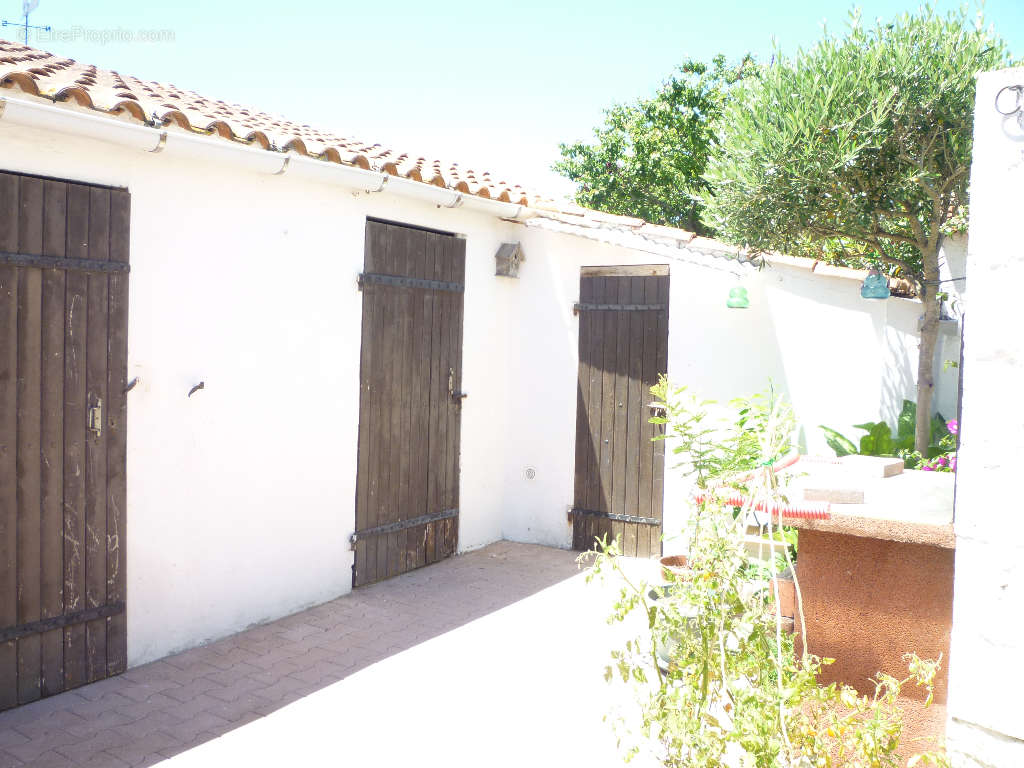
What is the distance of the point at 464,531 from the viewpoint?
709cm

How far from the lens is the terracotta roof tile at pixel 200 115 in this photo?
12.9 ft

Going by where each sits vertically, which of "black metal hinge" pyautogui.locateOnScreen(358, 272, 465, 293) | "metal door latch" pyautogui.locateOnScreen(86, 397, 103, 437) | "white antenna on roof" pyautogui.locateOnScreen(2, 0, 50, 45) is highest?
"white antenna on roof" pyautogui.locateOnScreen(2, 0, 50, 45)

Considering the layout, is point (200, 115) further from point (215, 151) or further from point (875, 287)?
point (875, 287)

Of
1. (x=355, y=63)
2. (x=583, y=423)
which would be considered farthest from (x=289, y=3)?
(x=583, y=423)

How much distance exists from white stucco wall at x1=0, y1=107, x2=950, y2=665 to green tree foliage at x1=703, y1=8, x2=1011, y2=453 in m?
0.50

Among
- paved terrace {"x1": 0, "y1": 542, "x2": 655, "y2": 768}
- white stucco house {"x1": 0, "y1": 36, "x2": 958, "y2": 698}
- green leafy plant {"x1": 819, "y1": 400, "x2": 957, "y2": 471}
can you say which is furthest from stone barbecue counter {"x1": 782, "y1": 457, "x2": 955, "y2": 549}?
green leafy plant {"x1": 819, "y1": 400, "x2": 957, "y2": 471}

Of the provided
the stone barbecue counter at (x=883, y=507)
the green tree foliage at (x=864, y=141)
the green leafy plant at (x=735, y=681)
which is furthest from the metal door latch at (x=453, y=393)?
the green leafy plant at (x=735, y=681)

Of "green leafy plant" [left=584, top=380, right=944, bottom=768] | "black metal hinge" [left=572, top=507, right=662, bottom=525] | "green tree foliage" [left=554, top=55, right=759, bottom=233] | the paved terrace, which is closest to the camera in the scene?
"green leafy plant" [left=584, top=380, right=944, bottom=768]

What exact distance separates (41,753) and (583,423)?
15.5ft

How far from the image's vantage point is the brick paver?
3.62 metres

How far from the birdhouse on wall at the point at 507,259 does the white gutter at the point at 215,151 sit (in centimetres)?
64

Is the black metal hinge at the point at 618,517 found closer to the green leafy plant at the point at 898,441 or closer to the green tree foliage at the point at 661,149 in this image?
the green leafy plant at the point at 898,441

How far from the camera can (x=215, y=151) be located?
456 cm

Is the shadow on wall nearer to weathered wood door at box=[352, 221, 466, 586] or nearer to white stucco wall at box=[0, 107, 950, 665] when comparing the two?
white stucco wall at box=[0, 107, 950, 665]
